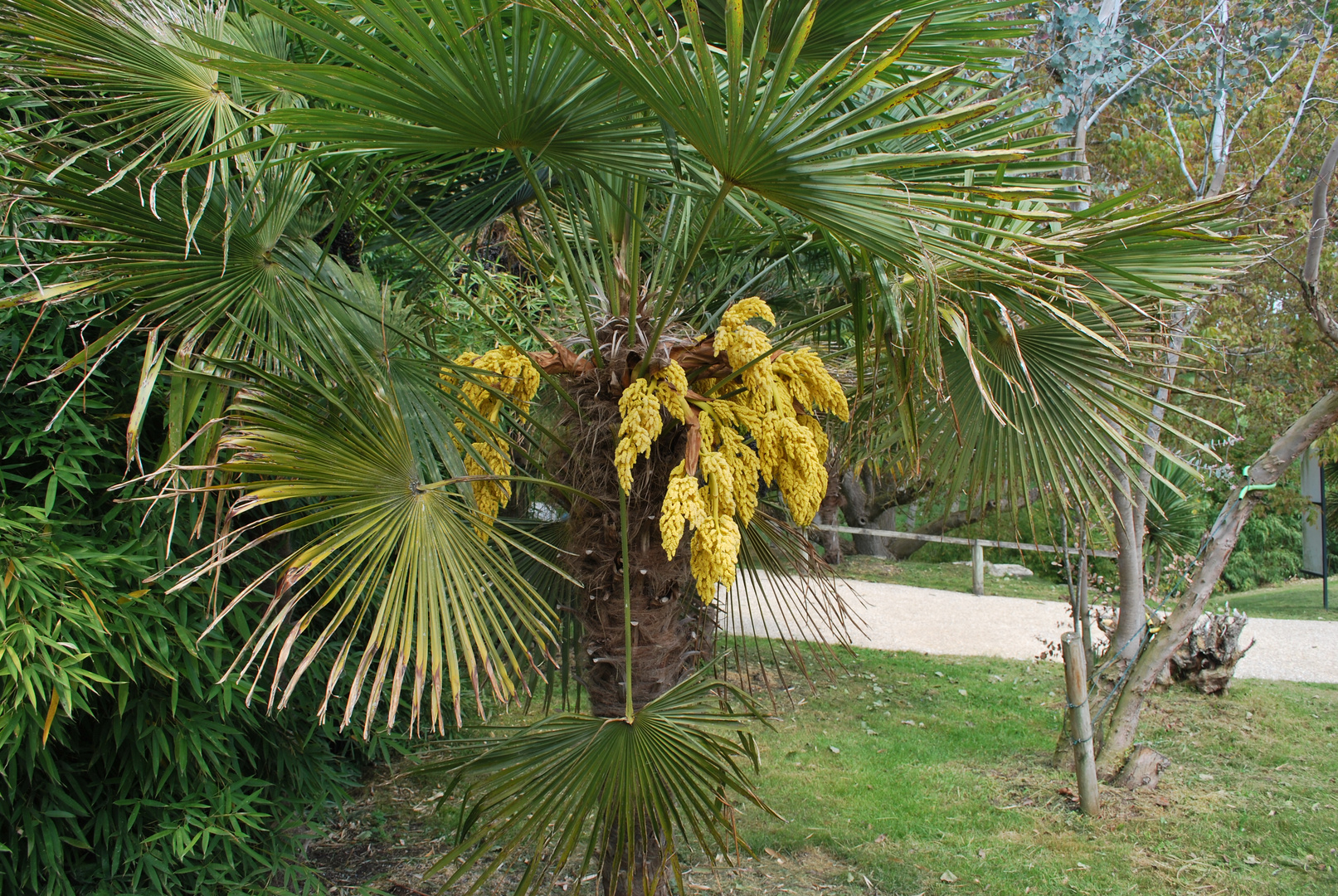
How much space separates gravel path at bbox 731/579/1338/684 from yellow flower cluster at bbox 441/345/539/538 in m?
4.25

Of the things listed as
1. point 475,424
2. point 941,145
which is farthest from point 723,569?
point 941,145

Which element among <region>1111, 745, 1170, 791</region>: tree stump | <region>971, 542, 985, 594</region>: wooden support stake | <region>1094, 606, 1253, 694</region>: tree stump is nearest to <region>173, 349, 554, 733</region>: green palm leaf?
<region>1111, 745, 1170, 791</region>: tree stump

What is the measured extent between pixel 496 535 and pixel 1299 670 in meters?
7.46

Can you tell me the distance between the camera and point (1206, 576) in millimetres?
4086

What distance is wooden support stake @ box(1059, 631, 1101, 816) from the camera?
12.9 feet

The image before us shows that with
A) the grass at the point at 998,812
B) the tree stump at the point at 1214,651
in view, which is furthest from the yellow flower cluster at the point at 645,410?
the tree stump at the point at 1214,651

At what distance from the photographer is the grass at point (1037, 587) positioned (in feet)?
33.2

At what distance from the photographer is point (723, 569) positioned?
216 cm

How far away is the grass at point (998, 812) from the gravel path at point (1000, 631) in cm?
118

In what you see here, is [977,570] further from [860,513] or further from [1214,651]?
[1214,651]

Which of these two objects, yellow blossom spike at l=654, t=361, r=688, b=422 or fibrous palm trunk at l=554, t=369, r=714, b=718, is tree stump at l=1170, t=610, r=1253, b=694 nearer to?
fibrous palm trunk at l=554, t=369, r=714, b=718

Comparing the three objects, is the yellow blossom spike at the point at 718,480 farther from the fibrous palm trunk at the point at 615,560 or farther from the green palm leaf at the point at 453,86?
the green palm leaf at the point at 453,86

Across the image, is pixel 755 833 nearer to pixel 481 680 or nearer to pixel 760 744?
pixel 760 744

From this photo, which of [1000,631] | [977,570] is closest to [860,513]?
[977,570]
